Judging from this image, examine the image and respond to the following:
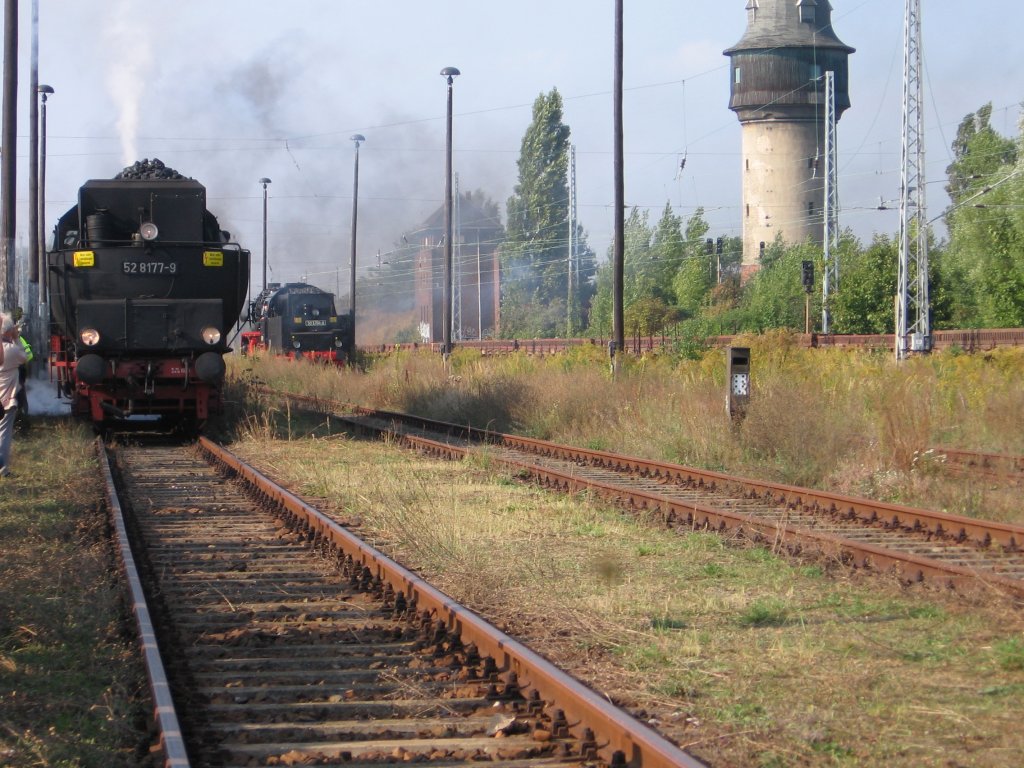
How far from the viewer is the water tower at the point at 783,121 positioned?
7962cm

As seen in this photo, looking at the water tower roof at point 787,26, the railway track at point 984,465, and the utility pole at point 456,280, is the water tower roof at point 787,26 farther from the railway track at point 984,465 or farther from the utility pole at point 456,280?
the railway track at point 984,465

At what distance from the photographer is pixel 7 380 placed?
1310 centimetres

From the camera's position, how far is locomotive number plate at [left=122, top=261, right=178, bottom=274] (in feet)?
57.7

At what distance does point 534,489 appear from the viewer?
42.3ft

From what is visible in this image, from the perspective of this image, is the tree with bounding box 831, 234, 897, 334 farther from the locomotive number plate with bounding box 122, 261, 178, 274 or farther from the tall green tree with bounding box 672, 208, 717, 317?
the locomotive number plate with bounding box 122, 261, 178, 274

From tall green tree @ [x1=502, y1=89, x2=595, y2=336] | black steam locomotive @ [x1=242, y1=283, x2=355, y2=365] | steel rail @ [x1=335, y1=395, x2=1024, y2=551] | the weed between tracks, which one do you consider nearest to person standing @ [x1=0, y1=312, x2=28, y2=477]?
the weed between tracks

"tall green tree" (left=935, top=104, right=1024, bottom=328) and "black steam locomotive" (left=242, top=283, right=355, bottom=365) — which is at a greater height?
"tall green tree" (left=935, top=104, right=1024, bottom=328)

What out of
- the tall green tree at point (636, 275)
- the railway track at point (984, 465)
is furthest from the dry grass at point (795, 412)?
the tall green tree at point (636, 275)

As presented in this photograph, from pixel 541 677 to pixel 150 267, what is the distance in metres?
13.8

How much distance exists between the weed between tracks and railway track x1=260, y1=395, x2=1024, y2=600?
4.77 meters

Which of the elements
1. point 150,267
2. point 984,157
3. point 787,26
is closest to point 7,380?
point 150,267

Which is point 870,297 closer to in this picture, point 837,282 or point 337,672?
point 837,282

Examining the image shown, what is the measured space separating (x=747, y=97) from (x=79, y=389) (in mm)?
69767

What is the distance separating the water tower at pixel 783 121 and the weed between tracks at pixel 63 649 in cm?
7207
